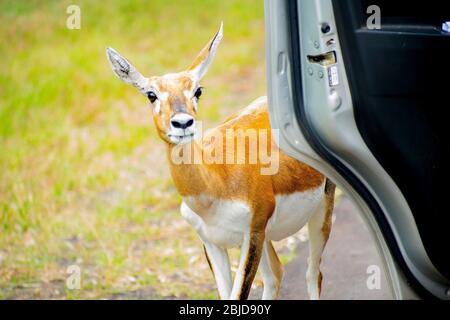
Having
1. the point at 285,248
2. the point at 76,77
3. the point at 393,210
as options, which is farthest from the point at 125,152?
the point at 393,210

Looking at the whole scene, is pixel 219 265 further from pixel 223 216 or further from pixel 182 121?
pixel 182 121

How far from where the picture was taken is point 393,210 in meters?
3.22

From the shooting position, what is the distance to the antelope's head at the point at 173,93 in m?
3.67

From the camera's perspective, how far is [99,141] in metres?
8.34

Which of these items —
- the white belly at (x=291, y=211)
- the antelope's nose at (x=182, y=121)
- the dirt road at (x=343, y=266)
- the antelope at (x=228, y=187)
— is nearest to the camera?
the antelope's nose at (x=182, y=121)

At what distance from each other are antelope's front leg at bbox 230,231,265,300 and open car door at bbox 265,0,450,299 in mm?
849

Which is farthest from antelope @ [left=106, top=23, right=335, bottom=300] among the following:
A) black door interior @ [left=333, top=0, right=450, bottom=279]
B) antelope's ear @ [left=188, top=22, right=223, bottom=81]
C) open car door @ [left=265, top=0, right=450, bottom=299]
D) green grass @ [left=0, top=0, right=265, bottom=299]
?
green grass @ [left=0, top=0, right=265, bottom=299]

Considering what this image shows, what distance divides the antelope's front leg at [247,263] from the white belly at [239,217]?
0.16 ft

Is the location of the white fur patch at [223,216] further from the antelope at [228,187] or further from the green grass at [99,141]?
the green grass at [99,141]

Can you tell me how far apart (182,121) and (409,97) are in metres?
0.98

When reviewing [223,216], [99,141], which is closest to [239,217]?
[223,216]

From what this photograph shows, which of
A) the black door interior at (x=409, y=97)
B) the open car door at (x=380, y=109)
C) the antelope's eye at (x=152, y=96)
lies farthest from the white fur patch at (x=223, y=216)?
the black door interior at (x=409, y=97)

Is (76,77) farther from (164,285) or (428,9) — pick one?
(428,9)

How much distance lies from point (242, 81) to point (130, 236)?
3735 millimetres
